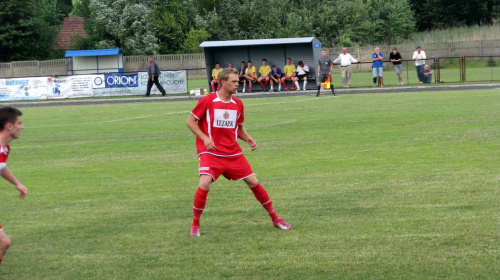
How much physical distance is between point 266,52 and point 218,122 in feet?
106

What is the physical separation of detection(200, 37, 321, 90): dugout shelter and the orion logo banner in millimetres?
4078

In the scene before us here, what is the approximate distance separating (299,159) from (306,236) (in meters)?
6.02

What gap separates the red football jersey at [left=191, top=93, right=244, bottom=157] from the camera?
25.4 ft

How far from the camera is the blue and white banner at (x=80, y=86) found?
3975cm

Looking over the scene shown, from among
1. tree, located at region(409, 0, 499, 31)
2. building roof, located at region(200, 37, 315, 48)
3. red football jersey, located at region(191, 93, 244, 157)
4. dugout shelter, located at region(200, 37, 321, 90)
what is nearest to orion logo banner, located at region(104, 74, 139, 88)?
dugout shelter, located at region(200, 37, 321, 90)

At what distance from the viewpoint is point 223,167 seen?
25.3ft

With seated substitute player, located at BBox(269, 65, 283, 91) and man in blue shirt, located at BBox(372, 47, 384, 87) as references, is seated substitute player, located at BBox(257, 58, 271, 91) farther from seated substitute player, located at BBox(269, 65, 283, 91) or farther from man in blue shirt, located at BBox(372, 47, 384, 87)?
man in blue shirt, located at BBox(372, 47, 384, 87)

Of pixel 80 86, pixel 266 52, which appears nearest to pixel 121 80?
pixel 80 86

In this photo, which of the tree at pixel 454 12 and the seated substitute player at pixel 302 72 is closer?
the seated substitute player at pixel 302 72

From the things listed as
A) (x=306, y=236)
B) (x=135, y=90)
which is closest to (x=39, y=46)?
(x=135, y=90)

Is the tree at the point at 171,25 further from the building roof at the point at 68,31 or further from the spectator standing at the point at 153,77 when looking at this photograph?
the spectator standing at the point at 153,77

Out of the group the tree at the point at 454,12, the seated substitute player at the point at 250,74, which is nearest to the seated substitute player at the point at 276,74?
the seated substitute player at the point at 250,74

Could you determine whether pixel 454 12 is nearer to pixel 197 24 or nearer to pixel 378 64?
pixel 197 24

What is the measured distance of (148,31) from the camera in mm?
65000
